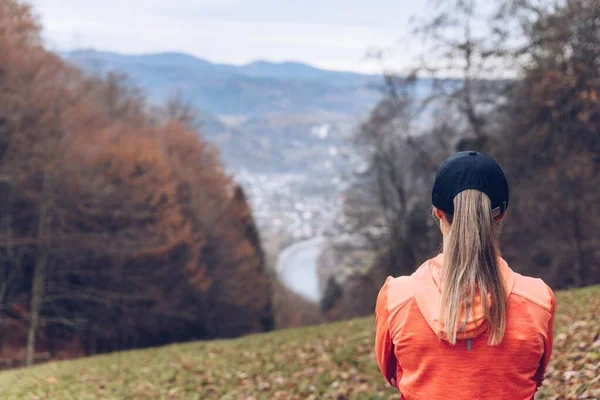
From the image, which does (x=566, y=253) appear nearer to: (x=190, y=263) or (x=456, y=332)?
(x=190, y=263)

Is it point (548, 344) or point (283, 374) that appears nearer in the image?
point (548, 344)

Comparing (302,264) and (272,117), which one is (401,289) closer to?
(302,264)

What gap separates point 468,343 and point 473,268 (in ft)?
0.89

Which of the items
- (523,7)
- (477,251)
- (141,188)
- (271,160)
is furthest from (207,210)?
(271,160)

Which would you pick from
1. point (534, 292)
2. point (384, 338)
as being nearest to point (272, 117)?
point (384, 338)

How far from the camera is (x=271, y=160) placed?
498 ft

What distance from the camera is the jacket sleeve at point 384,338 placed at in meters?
2.63

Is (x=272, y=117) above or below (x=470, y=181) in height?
above

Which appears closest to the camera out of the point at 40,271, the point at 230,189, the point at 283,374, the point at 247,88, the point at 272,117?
the point at 283,374

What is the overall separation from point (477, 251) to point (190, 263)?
3389 centimetres

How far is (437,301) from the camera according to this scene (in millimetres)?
2488

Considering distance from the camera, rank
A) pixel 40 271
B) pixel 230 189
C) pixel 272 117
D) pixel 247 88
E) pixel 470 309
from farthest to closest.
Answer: pixel 247 88 < pixel 272 117 < pixel 230 189 < pixel 40 271 < pixel 470 309

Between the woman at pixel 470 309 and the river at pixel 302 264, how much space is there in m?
86.8

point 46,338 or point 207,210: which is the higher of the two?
point 207,210
